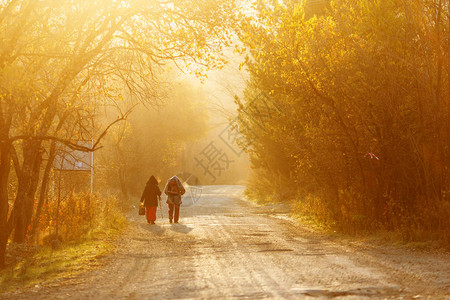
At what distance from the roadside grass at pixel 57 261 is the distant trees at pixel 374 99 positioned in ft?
18.4

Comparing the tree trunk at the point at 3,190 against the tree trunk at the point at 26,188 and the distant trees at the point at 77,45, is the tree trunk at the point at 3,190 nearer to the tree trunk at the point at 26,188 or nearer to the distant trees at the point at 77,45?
the distant trees at the point at 77,45

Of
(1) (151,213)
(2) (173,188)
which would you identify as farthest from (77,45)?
(1) (151,213)

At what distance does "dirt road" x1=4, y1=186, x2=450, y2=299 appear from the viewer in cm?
773

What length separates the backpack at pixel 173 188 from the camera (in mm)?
20594

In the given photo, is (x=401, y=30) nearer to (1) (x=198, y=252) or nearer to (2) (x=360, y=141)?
(2) (x=360, y=141)

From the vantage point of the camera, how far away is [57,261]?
11.5 metres

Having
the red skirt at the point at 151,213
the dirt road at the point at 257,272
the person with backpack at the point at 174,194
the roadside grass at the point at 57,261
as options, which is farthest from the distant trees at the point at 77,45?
the person with backpack at the point at 174,194

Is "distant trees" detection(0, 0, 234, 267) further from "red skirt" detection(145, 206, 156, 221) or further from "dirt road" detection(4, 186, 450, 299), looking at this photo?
"red skirt" detection(145, 206, 156, 221)

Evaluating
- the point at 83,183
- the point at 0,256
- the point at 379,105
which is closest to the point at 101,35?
the point at 0,256

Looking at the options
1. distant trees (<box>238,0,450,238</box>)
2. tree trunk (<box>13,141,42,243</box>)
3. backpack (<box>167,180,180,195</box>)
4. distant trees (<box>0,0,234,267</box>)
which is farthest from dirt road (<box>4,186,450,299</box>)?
backpack (<box>167,180,180,195</box>)

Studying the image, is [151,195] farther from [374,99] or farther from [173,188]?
[374,99]

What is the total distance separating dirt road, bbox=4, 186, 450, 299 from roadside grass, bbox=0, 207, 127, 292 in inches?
15.6

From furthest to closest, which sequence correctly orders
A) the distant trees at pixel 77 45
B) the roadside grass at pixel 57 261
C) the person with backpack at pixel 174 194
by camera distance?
the person with backpack at pixel 174 194, the distant trees at pixel 77 45, the roadside grass at pixel 57 261

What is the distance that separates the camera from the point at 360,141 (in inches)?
595
